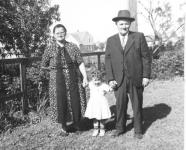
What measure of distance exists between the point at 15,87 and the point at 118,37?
2.73m

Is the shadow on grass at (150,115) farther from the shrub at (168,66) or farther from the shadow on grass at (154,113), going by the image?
the shrub at (168,66)

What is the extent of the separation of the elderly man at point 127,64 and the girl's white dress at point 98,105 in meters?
0.24

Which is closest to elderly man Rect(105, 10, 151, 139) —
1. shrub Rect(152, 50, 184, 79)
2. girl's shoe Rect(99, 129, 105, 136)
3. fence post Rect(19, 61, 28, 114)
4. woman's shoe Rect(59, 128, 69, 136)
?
girl's shoe Rect(99, 129, 105, 136)

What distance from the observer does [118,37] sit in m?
5.01

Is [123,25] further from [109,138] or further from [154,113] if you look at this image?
[154,113]

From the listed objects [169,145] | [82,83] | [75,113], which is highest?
[82,83]

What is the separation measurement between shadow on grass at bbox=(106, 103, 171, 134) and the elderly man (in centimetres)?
72

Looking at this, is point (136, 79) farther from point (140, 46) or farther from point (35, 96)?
point (35, 96)

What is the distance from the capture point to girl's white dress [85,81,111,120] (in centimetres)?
525

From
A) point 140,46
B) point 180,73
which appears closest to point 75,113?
point 140,46

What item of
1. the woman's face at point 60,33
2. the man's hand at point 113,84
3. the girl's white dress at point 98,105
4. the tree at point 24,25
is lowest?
the girl's white dress at point 98,105

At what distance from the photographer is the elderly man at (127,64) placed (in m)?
4.87

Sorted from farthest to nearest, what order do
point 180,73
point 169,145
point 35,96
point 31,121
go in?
point 180,73 → point 35,96 → point 31,121 → point 169,145

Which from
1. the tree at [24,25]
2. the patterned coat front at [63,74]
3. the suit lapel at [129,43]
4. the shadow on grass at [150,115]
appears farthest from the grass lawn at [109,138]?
the tree at [24,25]
